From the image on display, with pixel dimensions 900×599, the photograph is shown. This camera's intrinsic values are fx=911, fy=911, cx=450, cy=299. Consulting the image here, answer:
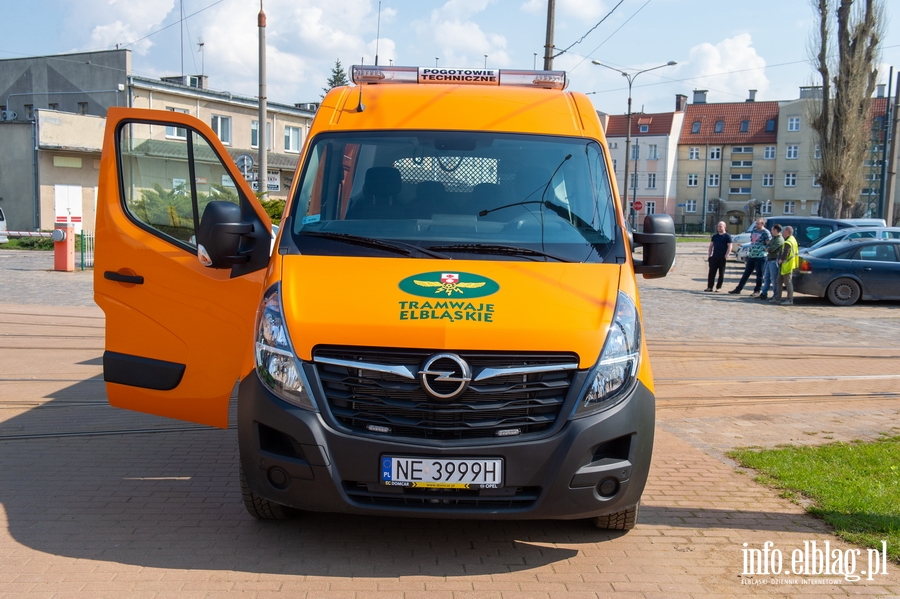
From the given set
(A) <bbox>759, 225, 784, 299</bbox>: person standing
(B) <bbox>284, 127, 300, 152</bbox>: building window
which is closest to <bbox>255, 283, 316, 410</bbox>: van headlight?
(A) <bbox>759, 225, 784, 299</bbox>: person standing

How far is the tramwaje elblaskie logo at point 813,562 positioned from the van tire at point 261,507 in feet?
7.83

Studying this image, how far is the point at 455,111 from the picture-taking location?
18.8 feet

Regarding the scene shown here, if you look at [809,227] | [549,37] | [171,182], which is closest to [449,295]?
[171,182]

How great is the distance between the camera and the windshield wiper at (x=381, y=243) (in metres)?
4.84

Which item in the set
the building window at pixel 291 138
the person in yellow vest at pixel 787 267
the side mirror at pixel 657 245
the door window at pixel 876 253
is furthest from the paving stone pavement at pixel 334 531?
the building window at pixel 291 138

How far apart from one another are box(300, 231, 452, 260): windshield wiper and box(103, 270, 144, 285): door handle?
1.26m

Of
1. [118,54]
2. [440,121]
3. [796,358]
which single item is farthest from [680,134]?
[440,121]

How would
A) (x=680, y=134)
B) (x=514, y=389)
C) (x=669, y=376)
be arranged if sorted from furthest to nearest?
(x=680, y=134) → (x=669, y=376) → (x=514, y=389)

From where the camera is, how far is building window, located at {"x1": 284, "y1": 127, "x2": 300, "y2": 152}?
54.3m

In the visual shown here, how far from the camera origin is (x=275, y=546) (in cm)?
471

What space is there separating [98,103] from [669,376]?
4490 centimetres

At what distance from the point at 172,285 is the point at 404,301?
190 cm

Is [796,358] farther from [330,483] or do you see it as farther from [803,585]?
[330,483]

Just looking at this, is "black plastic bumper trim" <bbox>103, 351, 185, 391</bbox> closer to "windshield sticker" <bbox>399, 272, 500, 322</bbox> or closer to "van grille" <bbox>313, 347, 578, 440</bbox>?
"van grille" <bbox>313, 347, 578, 440</bbox>
